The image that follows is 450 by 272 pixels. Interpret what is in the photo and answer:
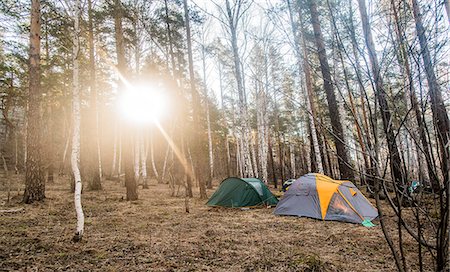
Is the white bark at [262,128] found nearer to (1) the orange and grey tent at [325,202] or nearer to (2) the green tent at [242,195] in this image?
(2) the green tent at [242,195]

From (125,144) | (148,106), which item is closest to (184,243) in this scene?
(125,144)

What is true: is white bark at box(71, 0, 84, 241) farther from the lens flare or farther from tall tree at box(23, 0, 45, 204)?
the lens flare

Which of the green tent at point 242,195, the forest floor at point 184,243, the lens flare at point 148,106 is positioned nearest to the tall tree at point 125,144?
the forest floor at point 184,243

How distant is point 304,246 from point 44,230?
514 cm

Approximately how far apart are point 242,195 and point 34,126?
6949 mm

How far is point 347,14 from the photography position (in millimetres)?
1810

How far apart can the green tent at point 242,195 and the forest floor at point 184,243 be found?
149cm

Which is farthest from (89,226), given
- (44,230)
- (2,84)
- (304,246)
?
(2,84)

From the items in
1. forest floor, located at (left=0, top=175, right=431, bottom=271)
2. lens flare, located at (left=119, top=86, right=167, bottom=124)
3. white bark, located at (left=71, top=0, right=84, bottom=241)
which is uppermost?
lens flare, located at (left=119, top=86, right=167, bottom=124)

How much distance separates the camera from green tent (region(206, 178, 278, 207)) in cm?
851

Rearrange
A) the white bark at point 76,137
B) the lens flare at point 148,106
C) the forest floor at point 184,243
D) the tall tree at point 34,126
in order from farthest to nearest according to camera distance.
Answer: the lens flare at point 148,106, the tall tree at point 34,126, the white bark at point 76,137, the forest floor at point 184,243

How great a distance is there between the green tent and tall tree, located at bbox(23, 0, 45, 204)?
217 inches

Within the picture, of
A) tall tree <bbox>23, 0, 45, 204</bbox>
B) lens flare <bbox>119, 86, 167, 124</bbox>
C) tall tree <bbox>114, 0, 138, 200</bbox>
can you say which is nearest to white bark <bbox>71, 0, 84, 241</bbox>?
tall tree <bbox>23, 0, 45, 204</bbox>

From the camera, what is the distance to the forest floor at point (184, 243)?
3510 mm
